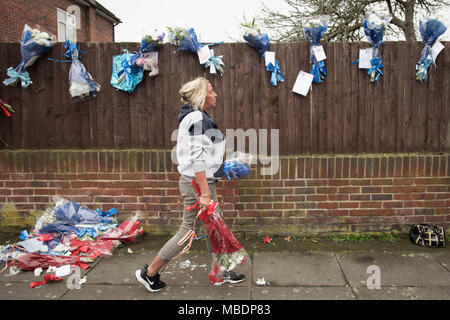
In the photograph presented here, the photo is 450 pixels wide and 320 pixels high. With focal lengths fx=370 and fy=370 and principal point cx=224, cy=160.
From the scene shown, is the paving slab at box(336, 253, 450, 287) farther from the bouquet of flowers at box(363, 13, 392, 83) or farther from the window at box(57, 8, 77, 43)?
the window at box(57, 8, 77, 43)

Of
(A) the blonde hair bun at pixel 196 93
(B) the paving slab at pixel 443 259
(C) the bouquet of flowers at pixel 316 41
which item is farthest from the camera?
(C) the bouquet of flowers at pixel 316 41

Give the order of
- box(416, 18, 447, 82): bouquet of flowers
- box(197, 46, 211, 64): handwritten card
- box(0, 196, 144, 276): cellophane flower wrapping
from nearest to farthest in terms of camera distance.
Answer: box(0, 196, 144, 276): cellophane flower wrapping, box(416, 18, 447, 82): bouquet of flowers, box(197, 46, 211, 64): handwritten card

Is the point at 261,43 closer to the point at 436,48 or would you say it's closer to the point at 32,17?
the point at 436,48

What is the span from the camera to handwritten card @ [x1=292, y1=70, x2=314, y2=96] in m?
4.25

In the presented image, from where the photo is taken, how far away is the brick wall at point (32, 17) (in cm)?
1209

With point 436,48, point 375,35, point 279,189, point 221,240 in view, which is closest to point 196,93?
point 221,240

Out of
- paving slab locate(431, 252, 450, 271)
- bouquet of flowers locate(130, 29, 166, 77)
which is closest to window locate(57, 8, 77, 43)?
bouquet of flowers locate(130, 29, 166, 77)

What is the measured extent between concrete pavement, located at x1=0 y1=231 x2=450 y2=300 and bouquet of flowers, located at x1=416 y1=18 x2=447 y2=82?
6.31 feet

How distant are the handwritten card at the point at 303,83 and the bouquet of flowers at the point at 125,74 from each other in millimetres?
1813

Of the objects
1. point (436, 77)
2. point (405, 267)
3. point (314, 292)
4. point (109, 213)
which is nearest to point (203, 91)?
point (314, 292)

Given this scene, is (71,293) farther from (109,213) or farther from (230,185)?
(230,185)

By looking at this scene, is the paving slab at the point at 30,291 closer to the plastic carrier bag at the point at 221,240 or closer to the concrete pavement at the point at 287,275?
the concrete pavement at the point at 287,275

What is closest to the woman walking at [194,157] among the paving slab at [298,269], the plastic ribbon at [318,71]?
the paving slab at [298,269]

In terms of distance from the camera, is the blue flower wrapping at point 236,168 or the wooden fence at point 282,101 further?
the wooden fence at point 282,101
